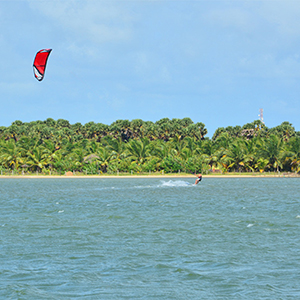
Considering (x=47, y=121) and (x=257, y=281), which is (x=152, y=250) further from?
(x=47, y=121)

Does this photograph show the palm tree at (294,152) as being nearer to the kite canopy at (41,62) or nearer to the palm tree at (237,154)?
the palm tree at (237,154)

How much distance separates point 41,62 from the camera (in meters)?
33.9

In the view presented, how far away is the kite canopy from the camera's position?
3338 cm

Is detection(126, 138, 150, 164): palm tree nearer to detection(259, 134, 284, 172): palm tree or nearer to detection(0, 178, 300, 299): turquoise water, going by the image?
detection(259, 134, 284, 172): palm tree

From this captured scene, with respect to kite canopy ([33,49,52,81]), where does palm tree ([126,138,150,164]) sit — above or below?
below

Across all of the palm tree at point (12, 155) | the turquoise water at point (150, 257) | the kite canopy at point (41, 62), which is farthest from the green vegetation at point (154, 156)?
the turquoise water at point (150, 257)

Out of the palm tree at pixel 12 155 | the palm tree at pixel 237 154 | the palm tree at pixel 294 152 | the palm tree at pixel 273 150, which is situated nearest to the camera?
the palm tree at pixel 294 152

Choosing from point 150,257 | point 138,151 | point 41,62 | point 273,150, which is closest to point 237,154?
point 273,150

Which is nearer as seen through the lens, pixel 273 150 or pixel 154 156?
pixel 273 150

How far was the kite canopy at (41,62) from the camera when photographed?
109ft

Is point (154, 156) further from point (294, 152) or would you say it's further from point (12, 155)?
point (12, 155)

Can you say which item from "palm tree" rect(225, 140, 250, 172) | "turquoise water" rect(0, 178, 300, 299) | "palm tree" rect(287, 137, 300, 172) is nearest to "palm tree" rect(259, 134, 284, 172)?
"palm tree" rect(287, 137, 300, 172)

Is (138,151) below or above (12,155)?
above

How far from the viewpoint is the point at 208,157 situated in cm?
9838
